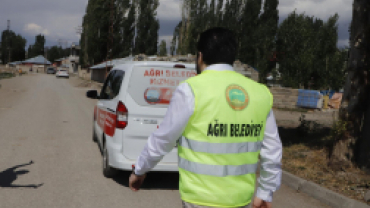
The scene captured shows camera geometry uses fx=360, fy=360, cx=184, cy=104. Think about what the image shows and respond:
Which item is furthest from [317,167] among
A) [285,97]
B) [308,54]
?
[308,54]

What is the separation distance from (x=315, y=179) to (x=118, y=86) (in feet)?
12.4

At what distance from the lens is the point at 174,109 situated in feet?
6.67

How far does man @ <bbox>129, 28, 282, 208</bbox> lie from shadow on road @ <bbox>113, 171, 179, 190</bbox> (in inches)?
146

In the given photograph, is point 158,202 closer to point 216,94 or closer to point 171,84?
point 171,84

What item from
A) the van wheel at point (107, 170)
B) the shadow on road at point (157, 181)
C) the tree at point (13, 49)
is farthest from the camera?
the tree at point (13, 49)

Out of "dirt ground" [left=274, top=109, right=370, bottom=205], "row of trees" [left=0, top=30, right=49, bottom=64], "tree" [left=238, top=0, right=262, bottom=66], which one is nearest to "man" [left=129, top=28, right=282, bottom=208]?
"dirt ground" [left=274, top=109, right=370, bottom=205]

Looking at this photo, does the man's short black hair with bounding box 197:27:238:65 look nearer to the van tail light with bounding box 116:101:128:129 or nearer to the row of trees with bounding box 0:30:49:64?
the van tail light with bounding box 116:101:128:129

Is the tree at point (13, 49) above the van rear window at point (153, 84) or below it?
above

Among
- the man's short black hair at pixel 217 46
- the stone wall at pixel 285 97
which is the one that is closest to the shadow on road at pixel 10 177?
the man's short black hair at pixel 217 46

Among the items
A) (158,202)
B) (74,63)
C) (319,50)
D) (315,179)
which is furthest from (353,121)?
(74,63)

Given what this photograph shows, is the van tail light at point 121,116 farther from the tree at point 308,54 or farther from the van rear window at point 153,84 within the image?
the tree at point 308,54

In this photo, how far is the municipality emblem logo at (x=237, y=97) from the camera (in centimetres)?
205

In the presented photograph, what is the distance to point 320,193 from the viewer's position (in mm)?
5645

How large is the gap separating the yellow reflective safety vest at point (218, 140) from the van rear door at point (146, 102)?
337cm
